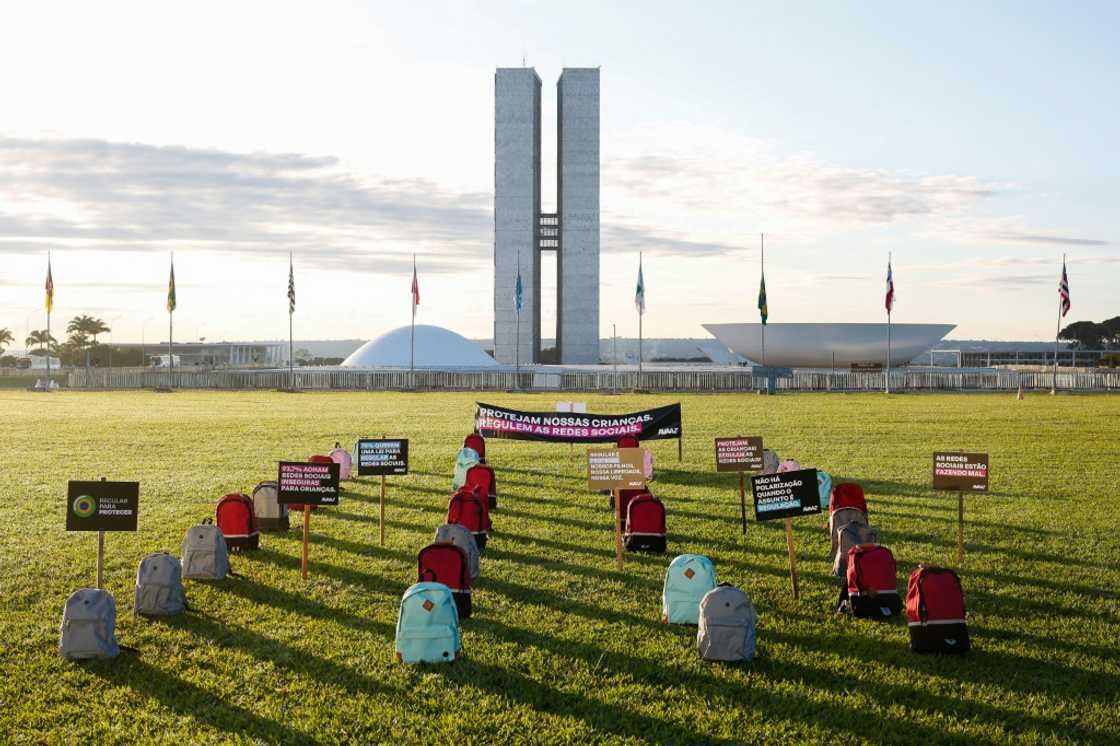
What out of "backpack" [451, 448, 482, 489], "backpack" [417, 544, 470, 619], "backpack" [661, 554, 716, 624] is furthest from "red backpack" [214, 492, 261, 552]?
"backpack" [661, 554, 716, 624]

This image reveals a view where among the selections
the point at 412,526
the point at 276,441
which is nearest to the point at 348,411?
the point at 276,441

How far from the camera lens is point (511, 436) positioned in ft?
73.3

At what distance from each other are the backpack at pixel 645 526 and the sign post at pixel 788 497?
244 centimetres

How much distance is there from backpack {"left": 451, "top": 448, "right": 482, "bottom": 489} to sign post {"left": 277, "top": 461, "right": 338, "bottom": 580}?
6430mm

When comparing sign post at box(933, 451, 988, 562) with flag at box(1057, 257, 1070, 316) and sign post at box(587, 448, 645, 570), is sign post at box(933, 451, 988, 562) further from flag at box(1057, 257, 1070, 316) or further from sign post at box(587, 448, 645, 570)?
A: flag at box(1057, 257, 1070, 316)

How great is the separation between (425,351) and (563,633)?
85.4 m

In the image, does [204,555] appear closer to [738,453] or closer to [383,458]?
[383,458]

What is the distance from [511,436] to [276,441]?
28.1 feet

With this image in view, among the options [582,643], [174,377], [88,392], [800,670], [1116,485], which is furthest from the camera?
[174,377]

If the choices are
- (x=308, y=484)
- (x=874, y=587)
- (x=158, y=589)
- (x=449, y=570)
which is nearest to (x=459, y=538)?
(x=449, y=570)

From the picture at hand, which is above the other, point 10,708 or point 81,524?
point 81,524

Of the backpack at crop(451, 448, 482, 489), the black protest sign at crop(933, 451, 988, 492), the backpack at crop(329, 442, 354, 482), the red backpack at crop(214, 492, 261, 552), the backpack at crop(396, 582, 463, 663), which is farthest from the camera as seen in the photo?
the backpack at crop(329, 442, 354, 482)

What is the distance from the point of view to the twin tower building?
357ft

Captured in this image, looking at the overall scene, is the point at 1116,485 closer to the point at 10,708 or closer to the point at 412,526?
the point at 412,526
